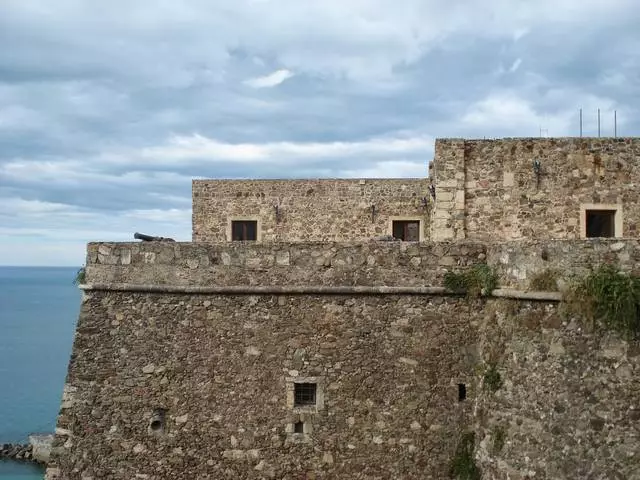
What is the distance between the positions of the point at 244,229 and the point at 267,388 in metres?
10.1

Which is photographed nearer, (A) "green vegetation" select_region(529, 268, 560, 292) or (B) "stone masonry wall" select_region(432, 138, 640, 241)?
(A) "green vegetation" select_region(529, 268, 560, 292)

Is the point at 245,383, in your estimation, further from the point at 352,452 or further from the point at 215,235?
the point at 215,235

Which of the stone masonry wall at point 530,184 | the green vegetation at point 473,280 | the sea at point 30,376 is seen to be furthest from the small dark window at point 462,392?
the sea at point 30,376

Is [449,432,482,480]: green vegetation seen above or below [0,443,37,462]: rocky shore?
above

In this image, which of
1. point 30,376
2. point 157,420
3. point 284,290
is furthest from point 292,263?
point 30,376

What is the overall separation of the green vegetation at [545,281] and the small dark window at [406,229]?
1032 centimetres

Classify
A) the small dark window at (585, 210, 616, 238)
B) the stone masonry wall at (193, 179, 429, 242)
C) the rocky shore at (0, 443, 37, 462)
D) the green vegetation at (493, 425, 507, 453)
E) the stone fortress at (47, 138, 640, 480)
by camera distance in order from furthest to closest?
the rocky shore at (0, 443, 37, 462)
the stone masonry wall at (193, 179, 429, 242)
the small dark window at (585, 210, 616, 238)
the stone fortress at (47, 138, 640, 480)
the green vegetation at (493, 425, 507, 453)

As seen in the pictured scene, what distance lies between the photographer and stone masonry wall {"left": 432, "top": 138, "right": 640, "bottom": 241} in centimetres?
1501

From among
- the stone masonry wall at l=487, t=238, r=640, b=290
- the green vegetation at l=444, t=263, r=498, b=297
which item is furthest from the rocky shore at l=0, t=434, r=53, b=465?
the stone masonry wall at l=487, t=238, r=640, b=290

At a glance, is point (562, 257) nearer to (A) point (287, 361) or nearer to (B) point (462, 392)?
(B) point (462, 392)

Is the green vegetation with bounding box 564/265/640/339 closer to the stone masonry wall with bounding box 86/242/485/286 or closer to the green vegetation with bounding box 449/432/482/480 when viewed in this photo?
the stone masonry wall with bounding box 86/242/485/286

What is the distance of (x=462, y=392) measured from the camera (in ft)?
36.9

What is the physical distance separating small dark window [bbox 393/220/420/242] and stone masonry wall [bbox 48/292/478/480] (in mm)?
9275

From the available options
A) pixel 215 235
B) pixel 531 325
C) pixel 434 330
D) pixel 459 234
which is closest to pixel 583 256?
pixel 531 325
